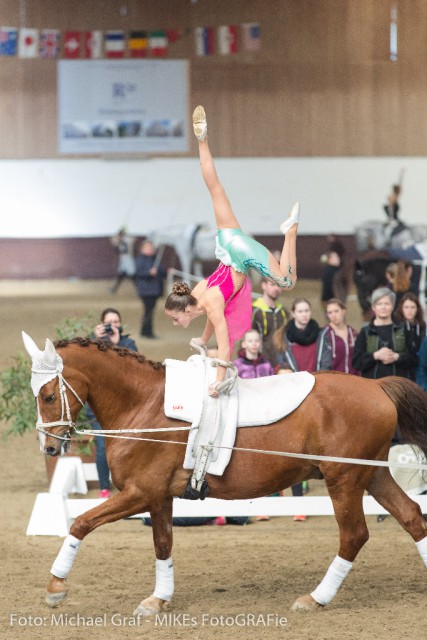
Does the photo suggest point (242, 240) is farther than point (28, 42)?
No

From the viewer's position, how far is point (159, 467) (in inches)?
196

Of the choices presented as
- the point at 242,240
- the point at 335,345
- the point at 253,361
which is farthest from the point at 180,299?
the point at 335,345

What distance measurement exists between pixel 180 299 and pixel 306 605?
5.40ft

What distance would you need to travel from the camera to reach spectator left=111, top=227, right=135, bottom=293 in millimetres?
22484

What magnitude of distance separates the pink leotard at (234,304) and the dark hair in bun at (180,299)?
0.19 meters

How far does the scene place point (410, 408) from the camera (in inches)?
204

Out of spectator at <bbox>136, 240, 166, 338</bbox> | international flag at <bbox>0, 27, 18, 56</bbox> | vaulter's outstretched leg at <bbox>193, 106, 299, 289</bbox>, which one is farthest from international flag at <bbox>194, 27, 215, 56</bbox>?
vaulter's outstretched leg at <bbox>193, 106, 299, 289</bbox>

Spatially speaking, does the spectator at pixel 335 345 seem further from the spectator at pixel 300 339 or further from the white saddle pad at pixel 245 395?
the white saddle pad at pixel 245 395

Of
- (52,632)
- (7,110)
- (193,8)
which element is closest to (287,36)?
(193,8)

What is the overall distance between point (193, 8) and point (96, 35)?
2.23m

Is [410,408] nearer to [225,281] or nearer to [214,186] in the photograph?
[225,281]

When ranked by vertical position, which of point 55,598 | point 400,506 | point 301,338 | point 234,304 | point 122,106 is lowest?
point 55,598

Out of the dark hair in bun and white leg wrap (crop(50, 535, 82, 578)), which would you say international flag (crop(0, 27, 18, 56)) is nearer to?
the dark hair in bun

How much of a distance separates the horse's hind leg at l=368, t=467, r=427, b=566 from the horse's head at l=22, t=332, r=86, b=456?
154cm
